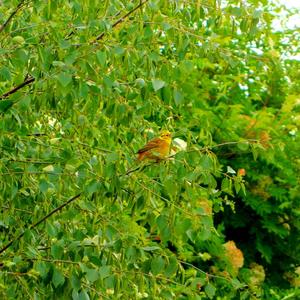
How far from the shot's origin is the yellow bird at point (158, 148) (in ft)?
12.6

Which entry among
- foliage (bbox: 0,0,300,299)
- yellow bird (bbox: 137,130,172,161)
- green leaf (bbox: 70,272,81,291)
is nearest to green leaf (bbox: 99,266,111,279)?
foliage (bbox: 0,0,300,299)

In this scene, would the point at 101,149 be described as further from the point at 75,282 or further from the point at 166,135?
the point at 75,282

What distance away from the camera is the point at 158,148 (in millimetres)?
4020

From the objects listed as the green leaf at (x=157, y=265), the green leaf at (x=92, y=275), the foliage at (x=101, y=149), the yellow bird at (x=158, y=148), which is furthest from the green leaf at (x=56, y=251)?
the yellow bird at (x=158, y=148)

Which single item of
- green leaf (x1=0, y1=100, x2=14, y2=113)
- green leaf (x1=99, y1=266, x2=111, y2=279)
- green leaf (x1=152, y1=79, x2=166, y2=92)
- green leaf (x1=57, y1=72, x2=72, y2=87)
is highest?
green leaf (x1=57, y1=72, x2=72, y2=87)

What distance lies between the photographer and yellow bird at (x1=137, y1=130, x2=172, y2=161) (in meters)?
3.83

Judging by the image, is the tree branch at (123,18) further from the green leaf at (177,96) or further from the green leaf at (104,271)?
the green leaf at (104,271)

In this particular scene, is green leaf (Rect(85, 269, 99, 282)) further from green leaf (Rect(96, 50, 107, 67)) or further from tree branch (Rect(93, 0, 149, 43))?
tree branch (Rect(93, 0, 149, 43))

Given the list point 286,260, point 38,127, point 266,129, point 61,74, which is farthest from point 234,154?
point 61,74

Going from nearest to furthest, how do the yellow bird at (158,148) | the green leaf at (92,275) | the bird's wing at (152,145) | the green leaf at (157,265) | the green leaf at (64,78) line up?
the green leaf at (64,78) < the green leaf at (92,275) < the green leaf at (157,265) < the yellow bird at (158,148) < the bird's wing at (152,145)

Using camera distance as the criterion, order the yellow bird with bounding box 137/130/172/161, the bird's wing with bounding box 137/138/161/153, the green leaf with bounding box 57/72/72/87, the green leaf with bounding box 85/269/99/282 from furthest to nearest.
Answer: the bird's wing with bounding box 137/138/161/153 → the yellow bird with bounding box 137/130/172/161 → the green leaf with bounding box 85/269/99/282 → the green leaf with bounding box 57/72/72/87

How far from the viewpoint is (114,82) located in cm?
383

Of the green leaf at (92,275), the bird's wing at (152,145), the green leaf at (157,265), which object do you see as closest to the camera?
the green leaf at (92,275)

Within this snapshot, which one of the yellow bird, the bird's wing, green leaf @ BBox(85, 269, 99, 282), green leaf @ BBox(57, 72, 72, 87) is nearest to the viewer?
green leaf @ BBox(57, 72, 72, 87)
